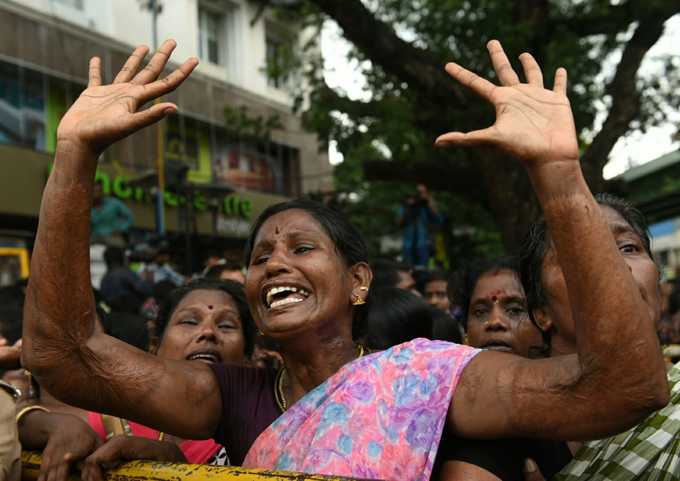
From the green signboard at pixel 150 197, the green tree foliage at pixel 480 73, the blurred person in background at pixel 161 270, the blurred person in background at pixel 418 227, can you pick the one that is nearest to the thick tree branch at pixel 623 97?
the green tree foliage at pixel 480 73

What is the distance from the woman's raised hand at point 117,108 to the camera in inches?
71.6

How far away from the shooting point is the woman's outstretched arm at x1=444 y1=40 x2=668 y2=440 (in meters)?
1.46

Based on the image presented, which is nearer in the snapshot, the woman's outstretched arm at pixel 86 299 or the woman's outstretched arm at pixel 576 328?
the woman's outstretched arm at pixel 576 328

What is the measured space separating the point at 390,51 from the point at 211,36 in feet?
45.9

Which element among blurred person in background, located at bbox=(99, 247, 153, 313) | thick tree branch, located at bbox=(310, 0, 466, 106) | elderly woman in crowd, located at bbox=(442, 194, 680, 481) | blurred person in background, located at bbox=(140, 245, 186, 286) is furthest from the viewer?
blurred person in background, located at bbox=(140, 245, 186, 286)

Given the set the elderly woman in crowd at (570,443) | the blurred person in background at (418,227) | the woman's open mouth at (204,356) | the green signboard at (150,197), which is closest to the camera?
the elderly woman in crowd at (570,443)

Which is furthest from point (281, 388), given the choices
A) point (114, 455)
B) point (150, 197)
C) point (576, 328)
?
point (150, 197)

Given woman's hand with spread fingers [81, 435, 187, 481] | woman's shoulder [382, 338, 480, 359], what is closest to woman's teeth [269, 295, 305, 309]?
woman's shoulder [382, 338, 480, 359]

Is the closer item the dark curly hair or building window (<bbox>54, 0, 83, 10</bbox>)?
the dark curly hair

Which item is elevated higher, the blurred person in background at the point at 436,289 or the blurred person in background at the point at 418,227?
the blurred person in background at the point at 418,227

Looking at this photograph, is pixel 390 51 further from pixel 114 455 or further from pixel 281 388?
pixel 114 455

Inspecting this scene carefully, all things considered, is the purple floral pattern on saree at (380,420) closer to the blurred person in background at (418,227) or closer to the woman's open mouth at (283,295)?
the woman's open mouth at (283,295)

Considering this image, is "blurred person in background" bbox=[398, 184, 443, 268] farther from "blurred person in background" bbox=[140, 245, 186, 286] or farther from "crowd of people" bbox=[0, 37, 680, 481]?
"crowd of people" bbox=[0, 37, 680, 481]

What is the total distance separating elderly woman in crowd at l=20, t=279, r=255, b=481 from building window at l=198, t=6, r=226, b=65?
1697 cm
